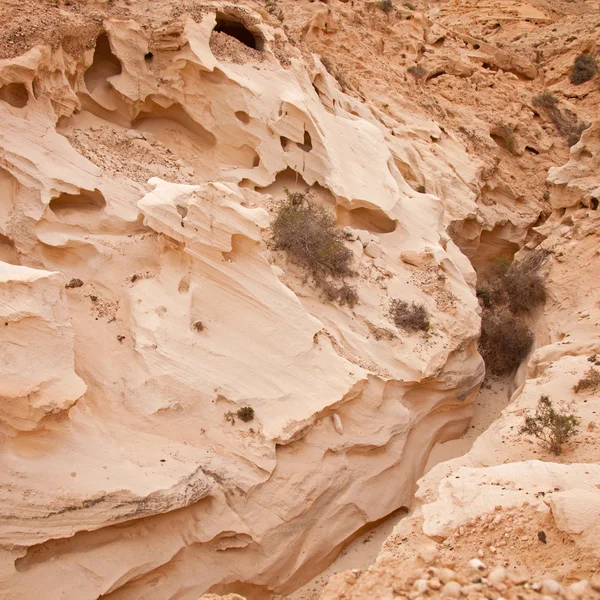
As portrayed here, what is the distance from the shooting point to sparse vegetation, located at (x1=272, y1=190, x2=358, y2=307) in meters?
10.4

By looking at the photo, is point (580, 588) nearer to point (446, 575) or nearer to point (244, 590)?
point (446, 575)

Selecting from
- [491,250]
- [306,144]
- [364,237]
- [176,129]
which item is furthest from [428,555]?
[491,250]

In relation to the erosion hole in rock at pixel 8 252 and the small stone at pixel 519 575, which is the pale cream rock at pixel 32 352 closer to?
the erosion hole in rock at pixel 8 252

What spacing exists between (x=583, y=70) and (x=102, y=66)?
51.4 feet

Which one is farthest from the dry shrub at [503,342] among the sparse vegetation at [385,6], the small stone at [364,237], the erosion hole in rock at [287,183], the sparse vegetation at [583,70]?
the sparse vegetation at [385,6]

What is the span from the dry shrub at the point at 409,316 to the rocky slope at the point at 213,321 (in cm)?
24

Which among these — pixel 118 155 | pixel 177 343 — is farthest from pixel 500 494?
pixel 118 155

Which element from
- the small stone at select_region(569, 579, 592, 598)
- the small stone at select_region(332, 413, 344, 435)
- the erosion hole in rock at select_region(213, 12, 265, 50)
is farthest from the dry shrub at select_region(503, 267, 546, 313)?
the small stone at select_region(569, 579, 592, 598)

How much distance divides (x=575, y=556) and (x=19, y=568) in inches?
229

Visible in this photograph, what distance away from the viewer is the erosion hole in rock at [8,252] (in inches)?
347

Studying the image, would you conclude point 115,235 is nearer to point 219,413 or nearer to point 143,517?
point 219,413

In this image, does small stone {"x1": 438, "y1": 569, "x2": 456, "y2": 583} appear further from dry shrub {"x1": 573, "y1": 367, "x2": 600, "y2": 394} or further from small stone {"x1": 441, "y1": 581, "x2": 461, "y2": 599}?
dry shrub {"x1": 573, "y1": 367, "x2": 600, "y2": 394}

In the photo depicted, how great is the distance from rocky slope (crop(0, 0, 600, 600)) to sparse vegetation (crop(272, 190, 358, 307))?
0.23 meters

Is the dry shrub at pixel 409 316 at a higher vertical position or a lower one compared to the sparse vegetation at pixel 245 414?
higher
